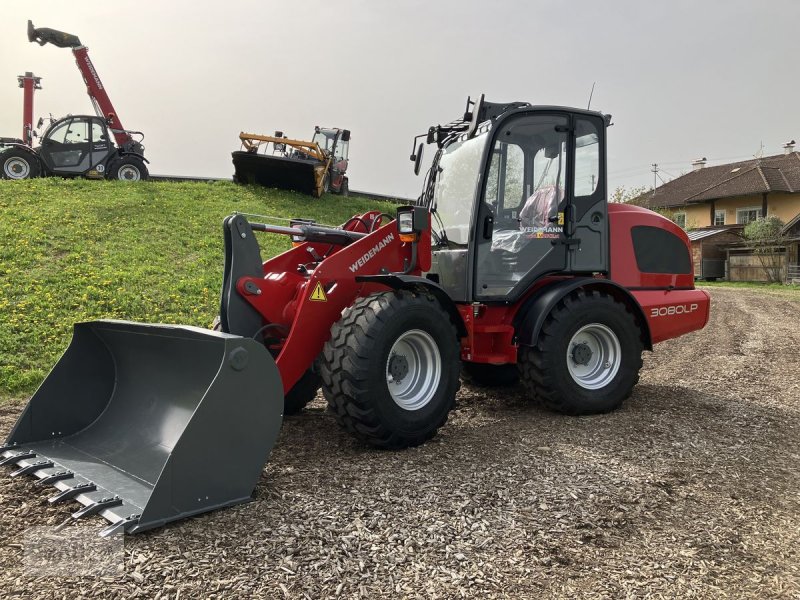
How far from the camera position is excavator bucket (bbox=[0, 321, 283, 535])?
314 cm

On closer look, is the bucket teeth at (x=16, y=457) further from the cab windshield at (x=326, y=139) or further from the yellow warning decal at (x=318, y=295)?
the cab windshield at (x=326, y=139)

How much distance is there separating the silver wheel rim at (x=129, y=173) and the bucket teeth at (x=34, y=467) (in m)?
16.8

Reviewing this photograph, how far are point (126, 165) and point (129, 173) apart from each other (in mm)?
244

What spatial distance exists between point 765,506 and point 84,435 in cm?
409

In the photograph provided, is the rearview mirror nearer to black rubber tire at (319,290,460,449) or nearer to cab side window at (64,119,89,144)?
black rubber tire at (319,290,460,449)

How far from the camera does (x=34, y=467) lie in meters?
3.67

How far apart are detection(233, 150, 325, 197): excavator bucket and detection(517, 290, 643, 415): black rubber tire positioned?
15.1 m

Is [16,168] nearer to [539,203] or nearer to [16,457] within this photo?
[16,457]

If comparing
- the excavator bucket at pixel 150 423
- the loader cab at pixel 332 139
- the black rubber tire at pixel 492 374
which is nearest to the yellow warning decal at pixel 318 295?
the excavator bucket at pixel 150 423

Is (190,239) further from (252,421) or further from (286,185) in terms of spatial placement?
Answer: (252,421)

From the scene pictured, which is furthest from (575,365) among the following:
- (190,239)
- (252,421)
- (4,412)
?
(190,239)

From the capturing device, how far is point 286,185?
2006cm

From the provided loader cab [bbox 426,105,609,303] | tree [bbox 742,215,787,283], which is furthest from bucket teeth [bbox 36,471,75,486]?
tree [bbox 742,215,787,283]

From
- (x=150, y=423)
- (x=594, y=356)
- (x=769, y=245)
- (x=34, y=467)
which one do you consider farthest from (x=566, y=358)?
(x=769, y=245)
